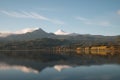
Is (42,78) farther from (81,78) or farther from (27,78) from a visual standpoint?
(81,78)

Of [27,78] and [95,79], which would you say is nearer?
[95,79]

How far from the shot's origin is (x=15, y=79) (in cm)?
4581

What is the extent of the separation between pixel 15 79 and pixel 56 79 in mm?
7990

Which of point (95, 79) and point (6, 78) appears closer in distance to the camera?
point (95, 79)

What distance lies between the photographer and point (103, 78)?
4456 cm

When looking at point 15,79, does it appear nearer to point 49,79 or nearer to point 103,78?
point 49,79

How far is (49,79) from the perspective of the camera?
1767 inches

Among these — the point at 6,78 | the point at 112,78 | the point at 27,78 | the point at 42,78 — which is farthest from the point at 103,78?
the point at 6,78

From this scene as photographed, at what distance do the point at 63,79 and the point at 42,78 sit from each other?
183 inches

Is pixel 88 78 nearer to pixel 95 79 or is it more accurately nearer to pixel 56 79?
pixel 95 79

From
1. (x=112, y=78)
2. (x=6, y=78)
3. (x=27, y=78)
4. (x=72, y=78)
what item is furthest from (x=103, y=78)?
(x=6, y=78)

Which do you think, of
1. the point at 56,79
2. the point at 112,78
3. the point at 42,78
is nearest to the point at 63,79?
the point at 56,79

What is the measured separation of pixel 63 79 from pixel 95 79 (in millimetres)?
5856

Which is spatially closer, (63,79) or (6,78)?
(63,79)
